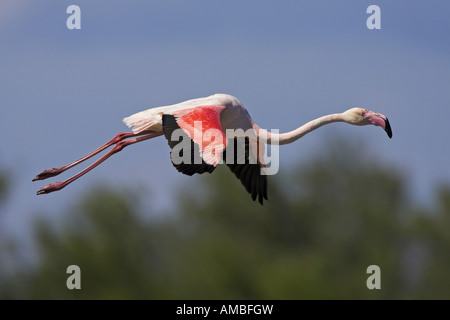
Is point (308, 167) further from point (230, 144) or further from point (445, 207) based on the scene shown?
point (230, 144)

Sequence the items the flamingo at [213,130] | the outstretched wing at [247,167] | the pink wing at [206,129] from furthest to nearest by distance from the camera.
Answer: the outstretched wing at [247,167] < the flamingo at [213,130] < the pink wing at [206,129]

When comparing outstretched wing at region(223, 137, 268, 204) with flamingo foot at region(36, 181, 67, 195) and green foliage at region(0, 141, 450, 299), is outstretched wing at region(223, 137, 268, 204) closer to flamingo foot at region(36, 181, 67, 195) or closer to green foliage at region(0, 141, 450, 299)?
flamingo foot at region(36, 181, 67, 195)

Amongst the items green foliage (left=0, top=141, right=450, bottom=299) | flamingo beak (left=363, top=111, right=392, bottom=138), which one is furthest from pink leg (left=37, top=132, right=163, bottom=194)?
green foliage (left=0, top=141, right=450, bottom=299)

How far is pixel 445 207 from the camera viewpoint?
88.7 feet

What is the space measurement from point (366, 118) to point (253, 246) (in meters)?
13.1

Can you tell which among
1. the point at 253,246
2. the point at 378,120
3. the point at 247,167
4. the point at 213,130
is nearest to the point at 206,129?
the point at 213,130

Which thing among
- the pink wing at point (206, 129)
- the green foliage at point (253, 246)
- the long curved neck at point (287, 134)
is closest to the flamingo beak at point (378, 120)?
the long curved neck at point (287, 134)

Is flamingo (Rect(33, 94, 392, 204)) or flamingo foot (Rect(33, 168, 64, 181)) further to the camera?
flamingo foot (Rect(33, 168, 64, 181))

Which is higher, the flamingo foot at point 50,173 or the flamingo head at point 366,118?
the flamingo head at point 366,118

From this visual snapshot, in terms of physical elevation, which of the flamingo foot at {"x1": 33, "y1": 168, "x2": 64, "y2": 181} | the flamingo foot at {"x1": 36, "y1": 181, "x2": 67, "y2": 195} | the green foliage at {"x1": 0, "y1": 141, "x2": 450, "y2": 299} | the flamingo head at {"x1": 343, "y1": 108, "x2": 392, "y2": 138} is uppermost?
the flamingo head at {"x1": 343, "y1": 108, "x2": 392, "y2": 138}

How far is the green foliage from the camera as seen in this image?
22.6 meters

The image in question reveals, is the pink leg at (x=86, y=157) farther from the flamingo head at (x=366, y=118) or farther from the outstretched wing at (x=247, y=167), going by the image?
the flamingo head at (x=366, y=118)

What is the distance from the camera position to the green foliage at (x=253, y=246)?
2262 cm

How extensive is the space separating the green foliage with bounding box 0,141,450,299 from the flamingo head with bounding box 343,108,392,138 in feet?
37.1
